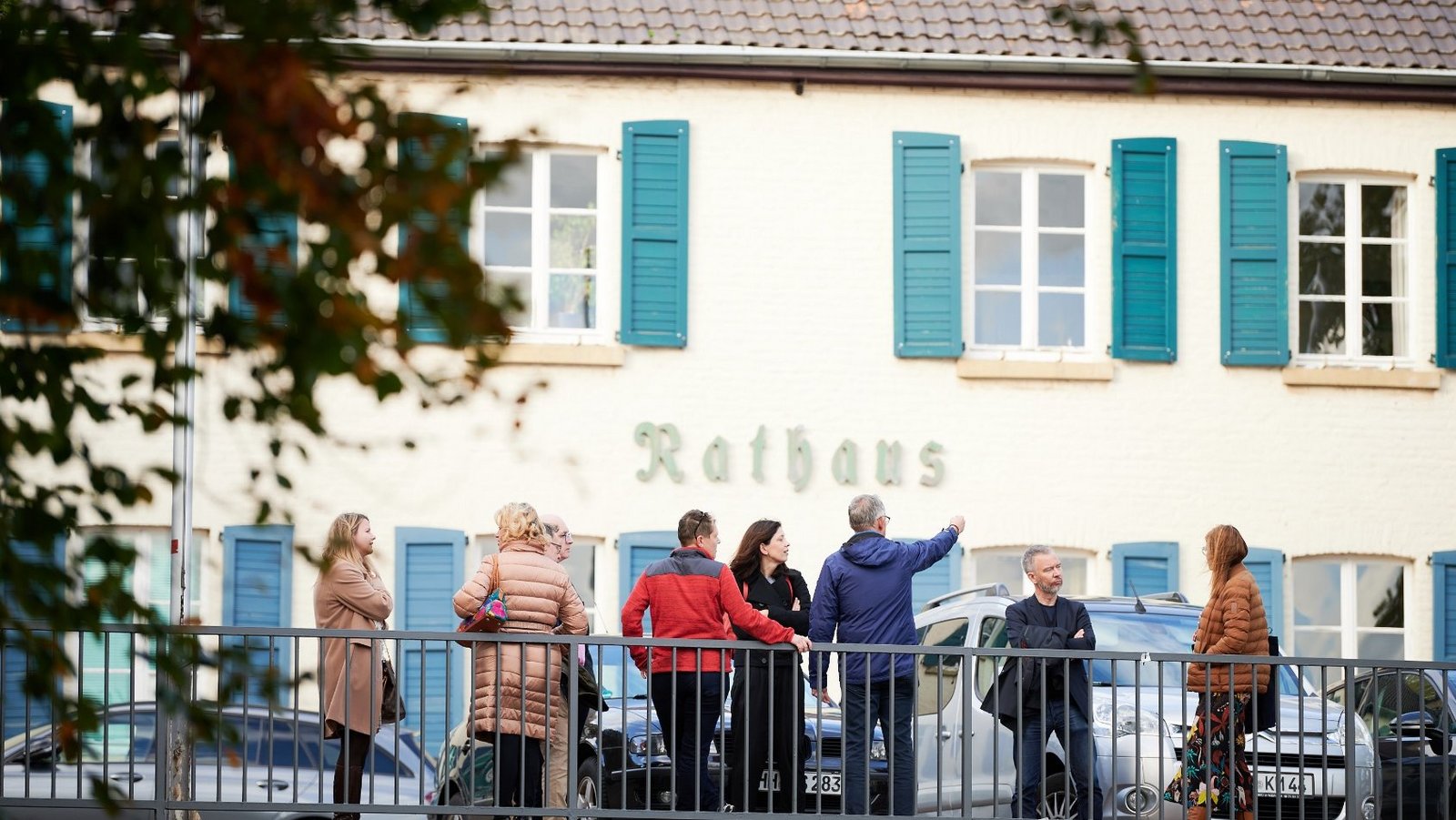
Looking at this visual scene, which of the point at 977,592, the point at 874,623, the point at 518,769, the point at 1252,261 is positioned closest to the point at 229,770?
the point at 518,769

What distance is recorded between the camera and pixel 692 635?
1077 centimetres

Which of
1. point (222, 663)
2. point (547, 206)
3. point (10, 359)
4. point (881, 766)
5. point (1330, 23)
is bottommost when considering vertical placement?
point (881, 766)

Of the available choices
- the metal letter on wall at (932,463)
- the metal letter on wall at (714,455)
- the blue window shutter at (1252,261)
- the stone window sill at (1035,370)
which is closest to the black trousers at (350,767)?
the metal letter on wall at (714,455)

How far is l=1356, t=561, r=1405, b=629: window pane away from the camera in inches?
742

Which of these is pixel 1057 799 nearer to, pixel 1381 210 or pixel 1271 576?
pixel 1271 576

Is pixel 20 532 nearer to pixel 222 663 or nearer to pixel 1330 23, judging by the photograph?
pixel 222 663

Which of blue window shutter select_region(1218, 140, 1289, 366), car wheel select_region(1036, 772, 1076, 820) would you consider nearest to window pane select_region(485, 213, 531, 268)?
blue window shutter select_region(1218, 140, 1289, 366)

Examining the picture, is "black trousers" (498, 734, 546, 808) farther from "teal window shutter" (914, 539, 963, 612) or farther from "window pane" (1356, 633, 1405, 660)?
"window pane" (1356, 633, 1405, 660)

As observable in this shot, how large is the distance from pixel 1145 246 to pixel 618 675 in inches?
269

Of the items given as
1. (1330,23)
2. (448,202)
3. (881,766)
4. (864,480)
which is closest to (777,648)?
(881,766)

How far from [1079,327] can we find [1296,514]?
2.48 metres

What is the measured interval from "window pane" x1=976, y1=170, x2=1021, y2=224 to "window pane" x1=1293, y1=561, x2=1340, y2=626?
3.98m

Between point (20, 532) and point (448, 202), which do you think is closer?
point (448, 202)

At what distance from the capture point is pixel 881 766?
10828 millimetres
